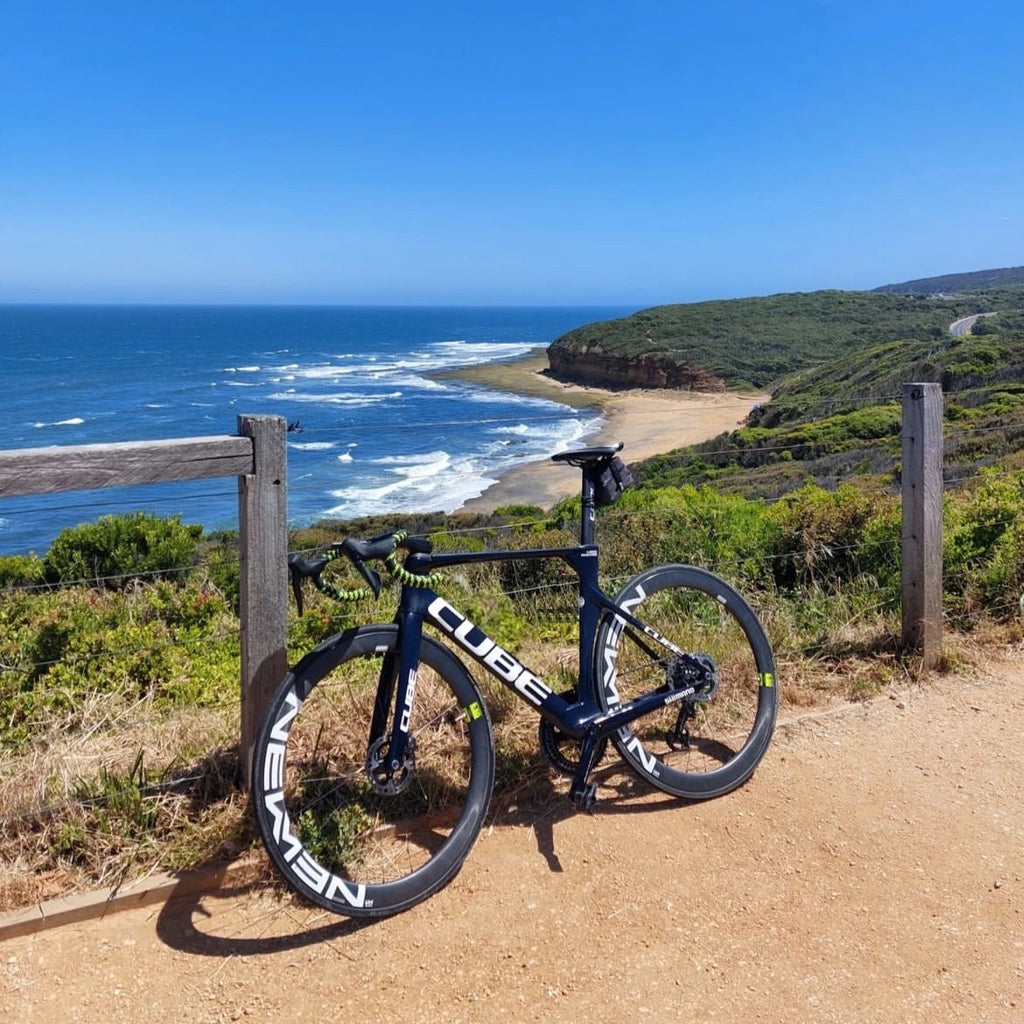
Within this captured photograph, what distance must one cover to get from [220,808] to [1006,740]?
123 inches

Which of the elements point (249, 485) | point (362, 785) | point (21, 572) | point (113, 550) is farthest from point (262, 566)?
point (21, 572)

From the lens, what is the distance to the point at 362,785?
3.44m

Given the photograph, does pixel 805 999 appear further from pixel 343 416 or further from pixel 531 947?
pixel 343 416

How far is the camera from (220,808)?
3416 mm

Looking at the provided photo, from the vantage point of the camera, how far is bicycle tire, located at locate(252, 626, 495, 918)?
294 cm

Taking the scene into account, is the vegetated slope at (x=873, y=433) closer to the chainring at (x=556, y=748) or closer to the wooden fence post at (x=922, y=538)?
the wooden fence post at (x=922, y=538)

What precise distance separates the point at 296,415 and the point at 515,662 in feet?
182

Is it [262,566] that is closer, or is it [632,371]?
[262,566]

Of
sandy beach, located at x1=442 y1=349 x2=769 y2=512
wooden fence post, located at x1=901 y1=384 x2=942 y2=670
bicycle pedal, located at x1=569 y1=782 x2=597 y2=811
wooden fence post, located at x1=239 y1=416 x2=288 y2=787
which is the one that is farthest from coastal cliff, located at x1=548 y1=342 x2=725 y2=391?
wooden fence post, located at x1=239 y1=416 x2=288 y2=787

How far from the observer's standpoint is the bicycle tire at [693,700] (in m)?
3.62

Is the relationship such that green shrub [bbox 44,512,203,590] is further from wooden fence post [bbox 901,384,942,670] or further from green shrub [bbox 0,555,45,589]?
wooden fence post [bbox 901,384,942,670]

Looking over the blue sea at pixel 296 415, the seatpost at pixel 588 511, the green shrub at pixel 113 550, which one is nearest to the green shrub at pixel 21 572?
the green shrub at pixel 113 550

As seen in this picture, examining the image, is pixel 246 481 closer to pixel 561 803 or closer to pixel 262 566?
pixel 262 566

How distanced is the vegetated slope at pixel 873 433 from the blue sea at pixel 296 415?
5.07 metres
